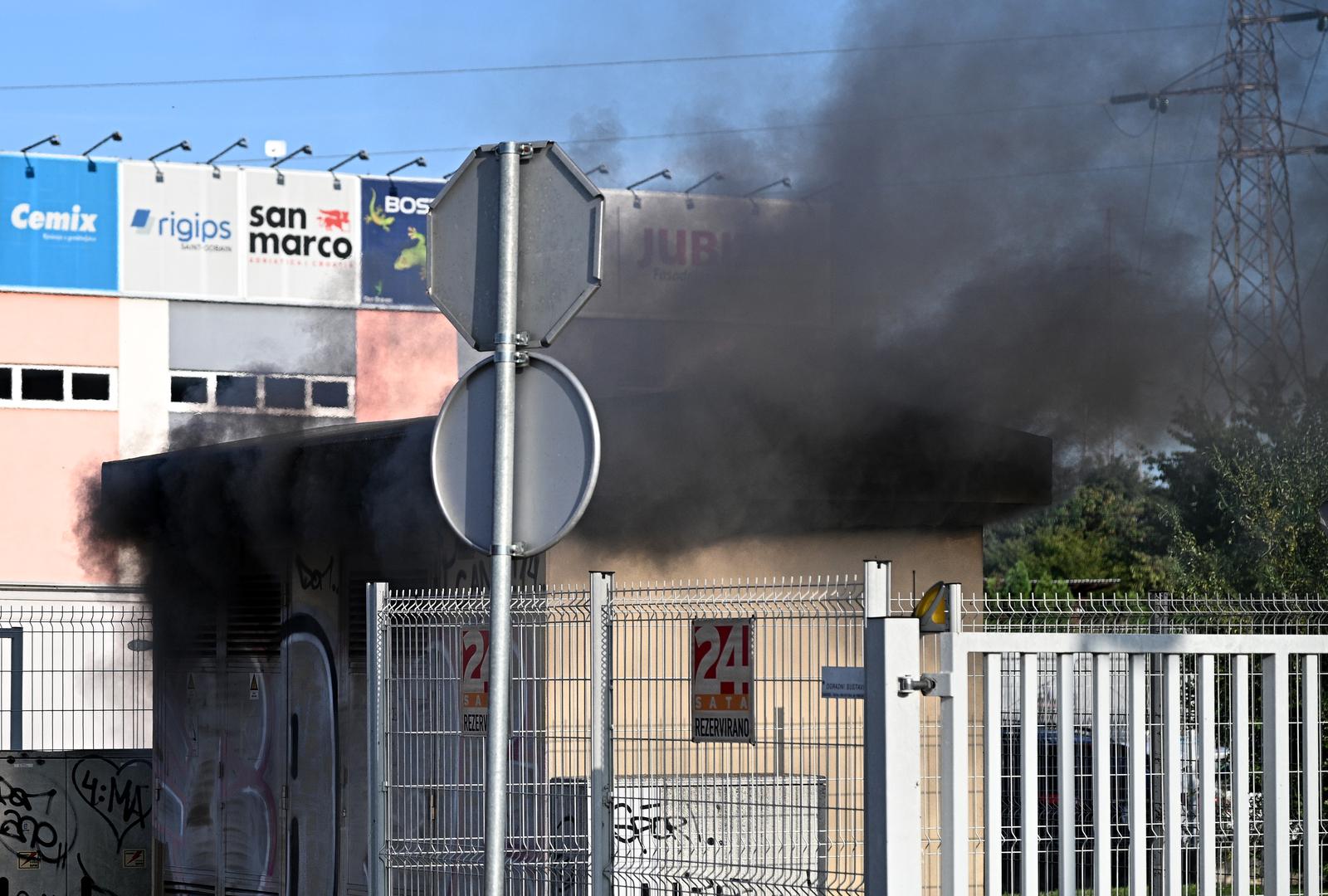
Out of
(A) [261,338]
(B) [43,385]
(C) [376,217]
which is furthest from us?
(C) [376,217]

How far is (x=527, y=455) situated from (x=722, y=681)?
105 inches

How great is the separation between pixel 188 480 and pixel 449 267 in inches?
387

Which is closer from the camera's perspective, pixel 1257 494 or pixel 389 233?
pixel 1257 494

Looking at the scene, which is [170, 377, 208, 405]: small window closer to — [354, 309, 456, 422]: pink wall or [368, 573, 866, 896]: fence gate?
[354, 309, 456, 422]: pink wall

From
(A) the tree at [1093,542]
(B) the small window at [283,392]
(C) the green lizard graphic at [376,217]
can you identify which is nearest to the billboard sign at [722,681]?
(B) the small window at [283,392]

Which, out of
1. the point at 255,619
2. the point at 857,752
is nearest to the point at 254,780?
the point at 255,619

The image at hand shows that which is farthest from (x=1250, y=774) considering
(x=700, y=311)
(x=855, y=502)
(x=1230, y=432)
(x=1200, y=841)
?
(x=1230, y=432)

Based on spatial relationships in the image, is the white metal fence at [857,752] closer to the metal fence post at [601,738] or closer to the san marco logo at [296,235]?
the metal fence post at [601,738]

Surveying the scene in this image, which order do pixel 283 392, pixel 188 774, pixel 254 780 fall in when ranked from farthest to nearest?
1. pixel 283 392
2. pixel 188 774
3. pixel 254 780

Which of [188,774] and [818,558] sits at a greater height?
[818,558]

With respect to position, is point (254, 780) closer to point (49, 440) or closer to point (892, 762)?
point (892, 762)

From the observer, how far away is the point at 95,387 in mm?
30797

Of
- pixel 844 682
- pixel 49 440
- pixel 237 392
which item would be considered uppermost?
pixel 237 392

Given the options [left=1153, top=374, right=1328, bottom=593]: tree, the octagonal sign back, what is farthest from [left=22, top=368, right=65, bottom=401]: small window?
the octagonal sign back
